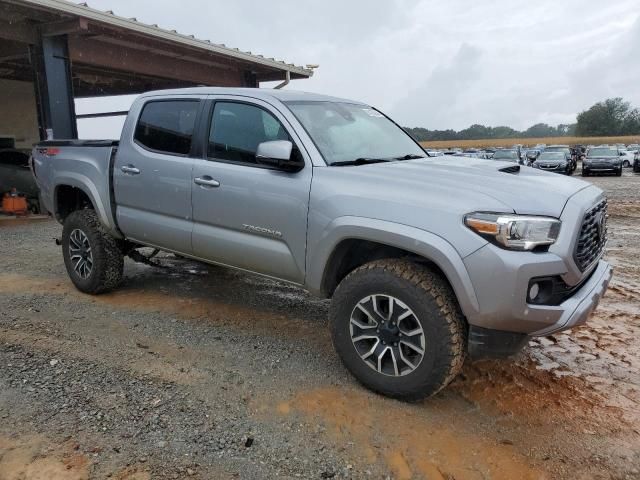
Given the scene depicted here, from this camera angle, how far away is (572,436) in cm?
284

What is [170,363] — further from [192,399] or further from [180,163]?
[180,163]

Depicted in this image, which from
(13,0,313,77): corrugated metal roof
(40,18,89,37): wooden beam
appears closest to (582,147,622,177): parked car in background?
(13,0,313,77): corrugated metal roof

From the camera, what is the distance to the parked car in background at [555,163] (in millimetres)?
25222

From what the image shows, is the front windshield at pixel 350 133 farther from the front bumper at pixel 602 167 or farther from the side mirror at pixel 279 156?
the front bumper at pixel 602 167

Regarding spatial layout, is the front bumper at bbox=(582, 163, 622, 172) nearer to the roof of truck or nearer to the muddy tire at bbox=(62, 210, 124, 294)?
the roof of truck

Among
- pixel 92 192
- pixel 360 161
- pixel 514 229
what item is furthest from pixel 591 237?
pixel 92 192

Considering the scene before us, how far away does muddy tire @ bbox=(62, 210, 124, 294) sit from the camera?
498 centimetres

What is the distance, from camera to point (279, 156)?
10.9 ft

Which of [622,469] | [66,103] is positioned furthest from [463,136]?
[622,469]

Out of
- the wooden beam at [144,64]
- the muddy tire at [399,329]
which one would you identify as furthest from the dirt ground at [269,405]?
the wooden beam at [144,64]

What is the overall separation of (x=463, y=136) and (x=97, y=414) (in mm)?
100895

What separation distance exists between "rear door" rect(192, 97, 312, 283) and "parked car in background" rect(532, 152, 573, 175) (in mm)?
23676

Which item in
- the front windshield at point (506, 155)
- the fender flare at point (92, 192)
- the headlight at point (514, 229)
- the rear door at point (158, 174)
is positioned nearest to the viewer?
the headlight at point (514, 229)

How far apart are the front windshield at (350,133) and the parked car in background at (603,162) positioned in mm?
25093
